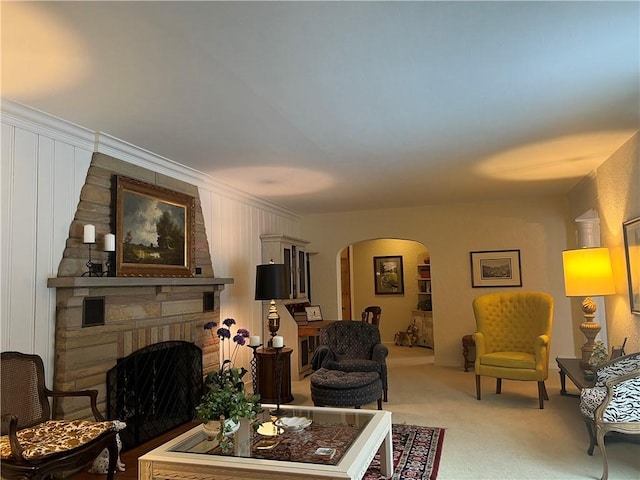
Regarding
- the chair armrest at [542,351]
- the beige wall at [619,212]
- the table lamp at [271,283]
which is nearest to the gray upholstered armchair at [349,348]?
the table lamp at [271,283]

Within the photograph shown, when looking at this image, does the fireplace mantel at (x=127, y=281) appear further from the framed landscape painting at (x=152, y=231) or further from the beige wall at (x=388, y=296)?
the beige wall at (x=388, y=296)

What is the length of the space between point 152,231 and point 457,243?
193 inches

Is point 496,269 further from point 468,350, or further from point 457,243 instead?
point 468,350

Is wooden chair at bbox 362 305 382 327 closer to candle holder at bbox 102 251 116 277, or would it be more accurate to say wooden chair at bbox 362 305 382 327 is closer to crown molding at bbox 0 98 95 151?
candle holder at bbox 102 251 116 277

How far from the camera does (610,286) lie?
4.29 m

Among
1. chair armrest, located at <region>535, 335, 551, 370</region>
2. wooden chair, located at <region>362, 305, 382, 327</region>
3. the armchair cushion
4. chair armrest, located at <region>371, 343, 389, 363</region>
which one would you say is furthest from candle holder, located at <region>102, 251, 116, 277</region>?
Answer: wooden chair, located at <region>362, 305, 382, 327</region>

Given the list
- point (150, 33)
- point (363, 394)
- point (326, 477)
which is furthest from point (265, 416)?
point (150, 33)

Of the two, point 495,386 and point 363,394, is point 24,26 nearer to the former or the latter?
point 363,394

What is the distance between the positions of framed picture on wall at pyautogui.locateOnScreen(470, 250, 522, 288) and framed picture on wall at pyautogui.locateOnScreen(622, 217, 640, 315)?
2923 mm

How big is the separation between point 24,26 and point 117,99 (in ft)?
2.71

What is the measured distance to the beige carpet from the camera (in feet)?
10.4

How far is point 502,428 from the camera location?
4051 mm

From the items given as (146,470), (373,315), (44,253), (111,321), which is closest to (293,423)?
(146,470)

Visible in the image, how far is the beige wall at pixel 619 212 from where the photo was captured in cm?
390
